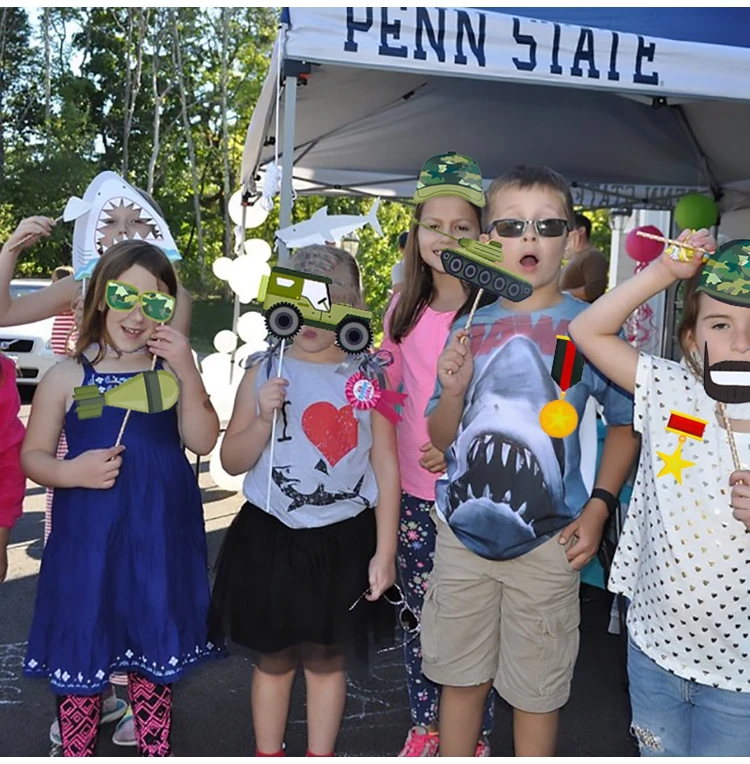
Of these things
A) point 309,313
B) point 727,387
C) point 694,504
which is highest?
point 309,313

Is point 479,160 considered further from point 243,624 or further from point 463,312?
point 243,624

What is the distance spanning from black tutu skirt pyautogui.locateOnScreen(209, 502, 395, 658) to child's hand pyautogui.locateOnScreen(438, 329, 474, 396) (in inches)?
19.9

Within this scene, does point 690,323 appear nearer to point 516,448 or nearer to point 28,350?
point 516,448

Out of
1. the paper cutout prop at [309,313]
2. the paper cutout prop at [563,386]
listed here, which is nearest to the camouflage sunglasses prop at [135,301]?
the paper cutout prop at [309,313]

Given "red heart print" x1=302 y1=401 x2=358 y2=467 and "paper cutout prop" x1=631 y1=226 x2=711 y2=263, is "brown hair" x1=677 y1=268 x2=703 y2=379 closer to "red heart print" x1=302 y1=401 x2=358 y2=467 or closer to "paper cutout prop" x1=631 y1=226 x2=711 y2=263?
"paper cutout prop" x1=631 y1=226 x2=711 y2=263

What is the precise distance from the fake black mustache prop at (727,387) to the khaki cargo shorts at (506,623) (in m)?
0.55

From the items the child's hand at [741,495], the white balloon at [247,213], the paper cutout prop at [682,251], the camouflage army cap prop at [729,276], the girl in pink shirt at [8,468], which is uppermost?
the white balloon at [247,213]

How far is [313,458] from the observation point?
2.28 meters

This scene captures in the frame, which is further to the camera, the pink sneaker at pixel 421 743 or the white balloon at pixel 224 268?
the white balloon at pixel 224 268

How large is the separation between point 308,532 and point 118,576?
1.72 feet

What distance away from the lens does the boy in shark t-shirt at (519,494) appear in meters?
2.03

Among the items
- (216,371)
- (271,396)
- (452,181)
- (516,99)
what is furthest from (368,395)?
(516,99)

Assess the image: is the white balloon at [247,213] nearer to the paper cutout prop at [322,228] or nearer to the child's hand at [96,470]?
the paper cutout prop at [322,228]

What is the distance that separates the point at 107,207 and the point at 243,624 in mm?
1334
